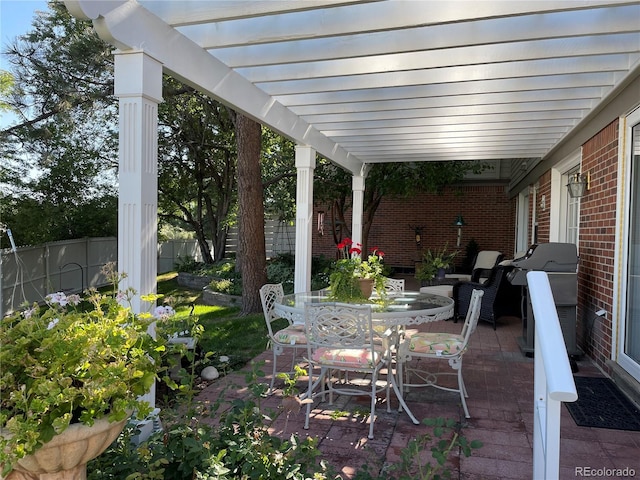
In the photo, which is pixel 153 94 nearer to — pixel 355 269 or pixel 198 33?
pixel 198 33

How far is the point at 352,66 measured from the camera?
12.0 ft

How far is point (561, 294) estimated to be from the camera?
14.4 ft

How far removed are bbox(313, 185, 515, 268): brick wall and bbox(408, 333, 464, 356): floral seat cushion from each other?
888 centimetres

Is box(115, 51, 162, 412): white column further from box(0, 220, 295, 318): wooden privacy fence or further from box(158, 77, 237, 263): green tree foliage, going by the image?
box(158, 77, 237, 263): green tree foliage

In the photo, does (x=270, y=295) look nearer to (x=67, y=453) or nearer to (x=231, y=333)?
(x=231, y=333)

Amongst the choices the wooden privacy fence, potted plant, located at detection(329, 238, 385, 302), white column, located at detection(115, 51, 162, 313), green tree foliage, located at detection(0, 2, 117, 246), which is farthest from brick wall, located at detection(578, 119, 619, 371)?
green tree foliage, located at detection(0, 2, 117, 246)

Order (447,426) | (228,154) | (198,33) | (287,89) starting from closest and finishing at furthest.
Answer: (447,426)
(198,33)
(287,89)
(228,154)

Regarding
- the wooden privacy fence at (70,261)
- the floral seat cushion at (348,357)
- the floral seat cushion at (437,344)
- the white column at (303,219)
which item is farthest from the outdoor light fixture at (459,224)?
the floral seat cushion at (348,357)

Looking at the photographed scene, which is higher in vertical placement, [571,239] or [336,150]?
[336,150]

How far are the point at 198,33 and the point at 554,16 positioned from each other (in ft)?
7.60

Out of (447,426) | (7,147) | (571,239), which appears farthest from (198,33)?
(7,147)

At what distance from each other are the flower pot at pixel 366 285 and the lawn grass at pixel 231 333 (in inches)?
51.0

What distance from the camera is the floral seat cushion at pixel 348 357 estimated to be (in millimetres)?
3100

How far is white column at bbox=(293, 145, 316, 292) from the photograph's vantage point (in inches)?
212
